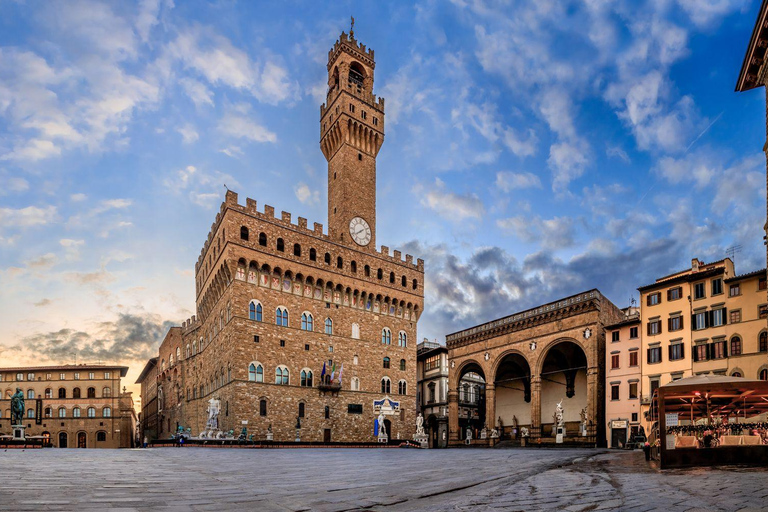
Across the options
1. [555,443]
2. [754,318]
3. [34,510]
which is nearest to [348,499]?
[34,510]

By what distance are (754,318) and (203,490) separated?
32.7 metres

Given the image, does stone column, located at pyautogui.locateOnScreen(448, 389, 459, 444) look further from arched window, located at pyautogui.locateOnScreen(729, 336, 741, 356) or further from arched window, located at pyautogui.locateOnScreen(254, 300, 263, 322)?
arched window, located at pyautogui.locateOnScreen(729, 336, 741, 356)

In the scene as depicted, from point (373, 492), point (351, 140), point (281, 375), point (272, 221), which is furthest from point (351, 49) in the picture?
point (373, 492)

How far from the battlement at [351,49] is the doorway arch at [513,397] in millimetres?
31112

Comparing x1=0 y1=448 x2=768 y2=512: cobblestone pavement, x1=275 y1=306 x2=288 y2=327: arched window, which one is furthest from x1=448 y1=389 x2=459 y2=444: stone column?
x1=0 y1=448 x2=768 y2=512: cobblestone pavement

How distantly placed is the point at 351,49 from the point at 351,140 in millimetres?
9323

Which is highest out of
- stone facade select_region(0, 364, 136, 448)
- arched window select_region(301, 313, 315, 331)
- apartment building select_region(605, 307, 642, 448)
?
arched window select_region(301, 313, 315, 331)

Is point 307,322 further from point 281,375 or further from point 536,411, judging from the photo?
point 536,411

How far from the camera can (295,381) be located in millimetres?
40719

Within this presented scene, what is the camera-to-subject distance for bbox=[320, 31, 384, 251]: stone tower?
156 ft

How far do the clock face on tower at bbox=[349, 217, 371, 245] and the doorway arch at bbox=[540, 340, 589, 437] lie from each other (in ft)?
59.8

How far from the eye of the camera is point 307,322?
4247cm

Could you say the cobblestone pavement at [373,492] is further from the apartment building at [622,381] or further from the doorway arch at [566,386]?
the doorway arch at [566,386]

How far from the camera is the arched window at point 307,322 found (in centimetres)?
4216
